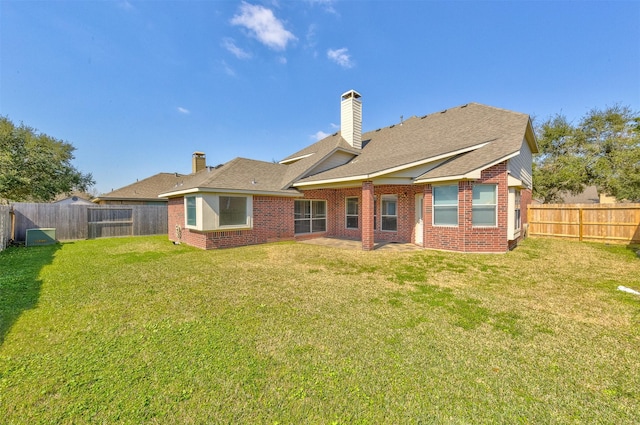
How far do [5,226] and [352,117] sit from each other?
1700 centimetres

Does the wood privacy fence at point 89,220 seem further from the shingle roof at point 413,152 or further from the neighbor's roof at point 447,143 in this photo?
the neighbor's roof at point 447,143

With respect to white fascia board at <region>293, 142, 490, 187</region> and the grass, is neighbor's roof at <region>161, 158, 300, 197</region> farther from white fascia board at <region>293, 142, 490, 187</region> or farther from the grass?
the grass

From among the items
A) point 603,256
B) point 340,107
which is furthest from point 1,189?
point 603,256

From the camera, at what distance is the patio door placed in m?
10.4

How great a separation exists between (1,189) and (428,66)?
2823 centimetres

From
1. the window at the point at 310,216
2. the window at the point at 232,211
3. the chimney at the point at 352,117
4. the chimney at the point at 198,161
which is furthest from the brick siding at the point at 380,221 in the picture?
the chimney at the point at 198,161

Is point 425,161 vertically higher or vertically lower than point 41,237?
higher

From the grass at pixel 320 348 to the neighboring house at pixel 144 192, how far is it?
47.4 feet

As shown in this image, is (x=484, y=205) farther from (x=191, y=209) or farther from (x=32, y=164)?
(x=32, y=164)

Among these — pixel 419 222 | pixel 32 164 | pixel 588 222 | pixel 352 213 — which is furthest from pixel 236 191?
pixel 32 164

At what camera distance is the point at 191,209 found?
10.7 metres

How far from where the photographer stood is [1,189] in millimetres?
16969

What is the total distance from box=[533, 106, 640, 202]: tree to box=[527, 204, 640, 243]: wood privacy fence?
1163cm

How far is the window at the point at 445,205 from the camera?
Result: 904 centimetres
